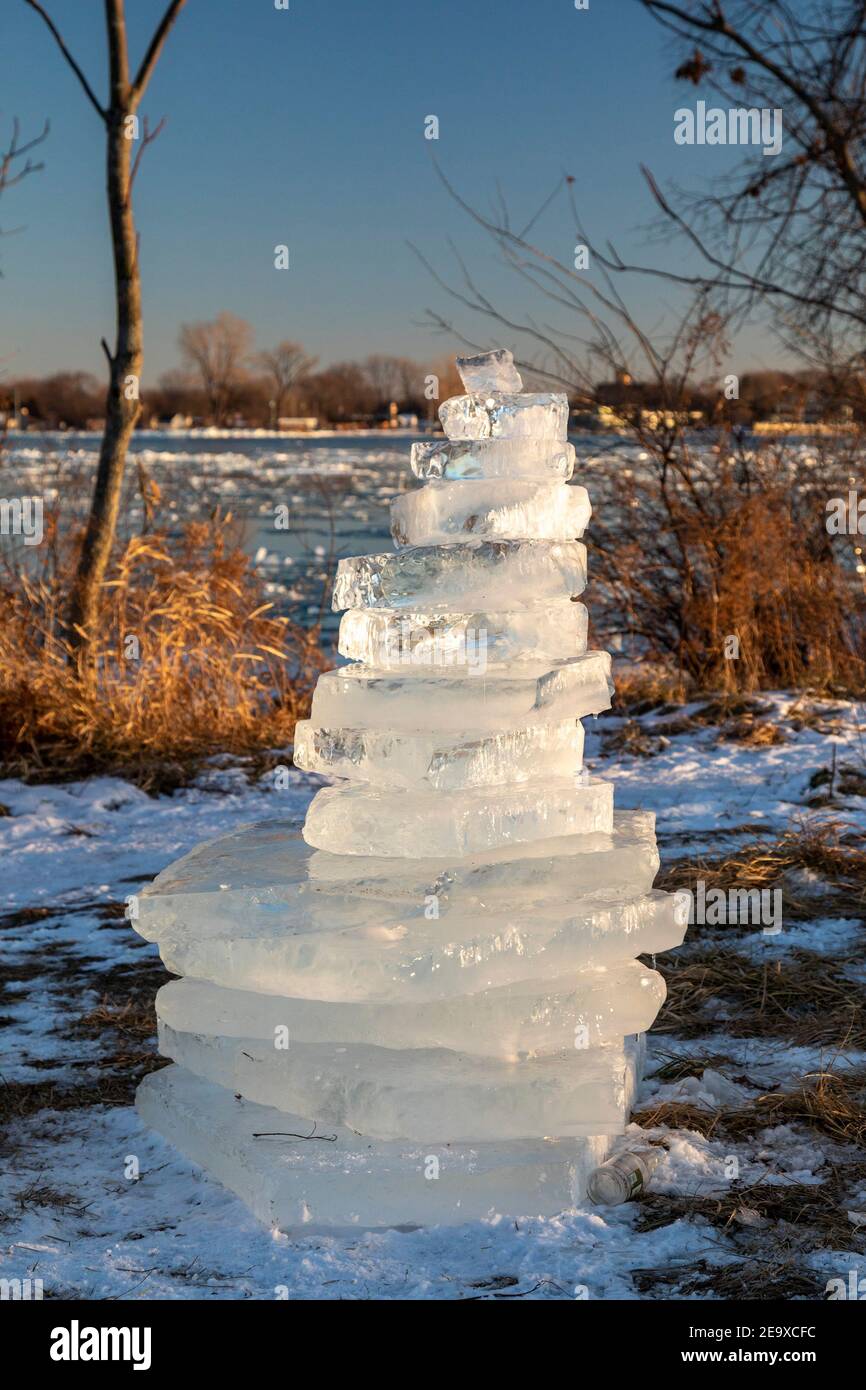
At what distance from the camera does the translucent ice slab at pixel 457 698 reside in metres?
2.90

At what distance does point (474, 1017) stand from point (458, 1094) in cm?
17

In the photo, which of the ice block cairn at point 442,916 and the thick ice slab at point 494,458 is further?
the thick ice slab at point 494,458

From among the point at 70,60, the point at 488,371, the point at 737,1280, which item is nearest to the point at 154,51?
the point at 70,60

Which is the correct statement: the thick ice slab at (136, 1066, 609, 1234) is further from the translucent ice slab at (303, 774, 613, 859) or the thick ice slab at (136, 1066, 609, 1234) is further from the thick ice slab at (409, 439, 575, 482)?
the thick ice slab at (409, 439, 575, 482)

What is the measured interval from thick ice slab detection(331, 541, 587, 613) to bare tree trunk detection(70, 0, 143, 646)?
211 inches

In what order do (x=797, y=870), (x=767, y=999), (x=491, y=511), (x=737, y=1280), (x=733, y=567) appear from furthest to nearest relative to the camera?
(x=733, y=567), (x=797, y=870), (x=767, y=999), (x=491, y=511), (x=737, y=1280)

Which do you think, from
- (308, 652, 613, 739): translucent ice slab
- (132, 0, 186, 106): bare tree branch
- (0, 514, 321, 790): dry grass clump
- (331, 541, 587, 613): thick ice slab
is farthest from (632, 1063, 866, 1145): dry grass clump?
(132, 0, 186, 106): bare tree branch

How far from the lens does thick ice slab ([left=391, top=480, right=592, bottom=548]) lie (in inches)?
120

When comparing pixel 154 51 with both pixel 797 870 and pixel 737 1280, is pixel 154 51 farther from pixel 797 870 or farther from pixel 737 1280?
pixel 737 1280

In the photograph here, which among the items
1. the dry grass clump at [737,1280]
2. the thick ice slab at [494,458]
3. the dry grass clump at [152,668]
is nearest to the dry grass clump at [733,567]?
the dry grass clump at [152,668]

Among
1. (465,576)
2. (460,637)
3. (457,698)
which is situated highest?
(465,576)

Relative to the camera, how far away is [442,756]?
2.86m

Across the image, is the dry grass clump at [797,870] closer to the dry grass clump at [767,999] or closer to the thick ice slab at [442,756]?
the dry grass clump at [767,999]

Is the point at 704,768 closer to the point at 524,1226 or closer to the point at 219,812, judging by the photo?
the point at 219,812
